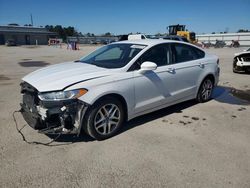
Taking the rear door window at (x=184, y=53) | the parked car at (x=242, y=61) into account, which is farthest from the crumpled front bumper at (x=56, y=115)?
the parked car at (x=242, y=61)

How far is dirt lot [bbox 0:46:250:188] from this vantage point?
2.94m

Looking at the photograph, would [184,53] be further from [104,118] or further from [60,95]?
[60,95]

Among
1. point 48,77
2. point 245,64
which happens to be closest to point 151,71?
point 48,77

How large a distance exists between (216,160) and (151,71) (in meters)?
1.89

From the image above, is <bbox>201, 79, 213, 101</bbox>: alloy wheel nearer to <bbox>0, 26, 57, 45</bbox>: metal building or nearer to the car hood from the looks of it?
the car hood

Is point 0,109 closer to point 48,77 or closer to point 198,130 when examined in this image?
point 48,77

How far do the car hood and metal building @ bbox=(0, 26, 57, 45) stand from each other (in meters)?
65.1

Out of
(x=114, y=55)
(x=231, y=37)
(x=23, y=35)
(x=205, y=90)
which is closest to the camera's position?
(x=114, y=55)

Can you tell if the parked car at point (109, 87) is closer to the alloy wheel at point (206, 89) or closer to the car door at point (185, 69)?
the car door at point (185, 69)

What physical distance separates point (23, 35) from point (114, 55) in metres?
67.7

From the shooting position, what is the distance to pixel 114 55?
487 cm

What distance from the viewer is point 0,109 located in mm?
5453

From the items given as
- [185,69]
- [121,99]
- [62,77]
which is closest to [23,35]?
[185,69]

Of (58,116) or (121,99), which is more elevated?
(121,99)
